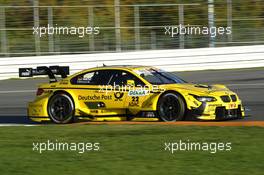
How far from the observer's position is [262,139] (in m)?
10.8

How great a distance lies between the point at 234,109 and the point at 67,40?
45.9 feet

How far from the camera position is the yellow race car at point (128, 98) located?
12984 millimetres

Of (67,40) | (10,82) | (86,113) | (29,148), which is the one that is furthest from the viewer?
(67,40)

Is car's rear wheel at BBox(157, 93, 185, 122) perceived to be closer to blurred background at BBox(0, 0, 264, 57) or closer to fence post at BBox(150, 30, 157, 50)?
blurred background at BBox(0, 0, 264, 57)

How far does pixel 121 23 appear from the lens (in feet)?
87.0

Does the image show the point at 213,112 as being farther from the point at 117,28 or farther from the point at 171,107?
the point at 117,28

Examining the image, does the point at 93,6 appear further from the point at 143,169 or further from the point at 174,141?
the point at 143,169

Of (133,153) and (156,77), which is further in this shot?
(156,77)

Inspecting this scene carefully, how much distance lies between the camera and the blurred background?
85.6 feet

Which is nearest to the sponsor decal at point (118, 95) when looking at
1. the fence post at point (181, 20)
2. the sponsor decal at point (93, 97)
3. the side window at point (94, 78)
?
the sponsor decal at point (93, 97)

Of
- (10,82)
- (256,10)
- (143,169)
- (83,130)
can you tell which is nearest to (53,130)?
(83,130)

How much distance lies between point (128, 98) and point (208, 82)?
8.57 metres

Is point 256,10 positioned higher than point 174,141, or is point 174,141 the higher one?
point 256,10

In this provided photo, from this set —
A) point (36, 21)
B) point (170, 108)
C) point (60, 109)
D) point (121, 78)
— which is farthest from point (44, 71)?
point (36, 21)
